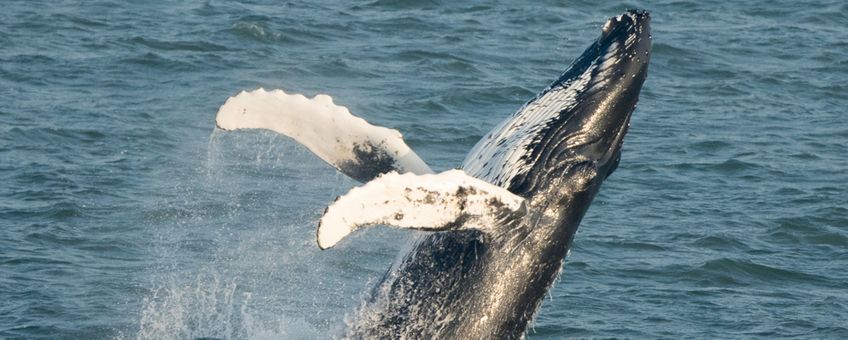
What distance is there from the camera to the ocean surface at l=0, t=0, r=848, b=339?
15312 millimetres

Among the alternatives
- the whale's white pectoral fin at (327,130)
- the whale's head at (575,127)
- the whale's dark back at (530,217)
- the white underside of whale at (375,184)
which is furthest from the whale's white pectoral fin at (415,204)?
the whale's white pectoral fin at (327,130)

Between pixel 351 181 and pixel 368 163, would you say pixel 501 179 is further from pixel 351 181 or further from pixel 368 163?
pixel 351 181

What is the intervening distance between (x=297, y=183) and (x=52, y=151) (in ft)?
13.6

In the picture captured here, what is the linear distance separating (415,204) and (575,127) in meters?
1.79

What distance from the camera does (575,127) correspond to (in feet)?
32.2

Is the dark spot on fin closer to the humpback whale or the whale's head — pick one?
the humpback whale

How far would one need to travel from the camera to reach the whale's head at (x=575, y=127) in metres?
9.70

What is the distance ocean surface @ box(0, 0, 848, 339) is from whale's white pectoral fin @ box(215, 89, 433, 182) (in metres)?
1.11

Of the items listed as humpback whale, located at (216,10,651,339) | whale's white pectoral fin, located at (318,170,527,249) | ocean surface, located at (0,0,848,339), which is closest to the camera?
whale's white pectoral fin, located at (318,170,527,249)

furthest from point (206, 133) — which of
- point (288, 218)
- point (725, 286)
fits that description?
point (725, 286)

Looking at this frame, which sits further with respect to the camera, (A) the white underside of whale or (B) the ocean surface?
(B) the ocean surface

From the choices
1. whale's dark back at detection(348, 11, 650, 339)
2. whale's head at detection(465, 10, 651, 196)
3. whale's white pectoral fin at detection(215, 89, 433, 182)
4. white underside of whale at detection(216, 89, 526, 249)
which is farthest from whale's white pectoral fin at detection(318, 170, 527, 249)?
whale's white pectoral fin at detection(215, 89, 433, 182)

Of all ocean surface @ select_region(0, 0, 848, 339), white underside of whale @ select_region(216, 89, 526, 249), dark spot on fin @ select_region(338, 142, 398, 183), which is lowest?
ocean surface @ select_region(0, 0, 848, 339)

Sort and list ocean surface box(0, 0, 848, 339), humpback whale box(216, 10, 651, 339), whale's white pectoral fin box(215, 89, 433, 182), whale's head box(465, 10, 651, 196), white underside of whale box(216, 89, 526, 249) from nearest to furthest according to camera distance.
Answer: white underside of whale box(216, 89, 526, 249) → humpback whale box(216, 10, 651, 339) → whale's head box(465, 10, 651, 196) → whale's white pectoral fin box(215, 89, 433, 182) → ocean surface box(0, 0, 848, 339)
